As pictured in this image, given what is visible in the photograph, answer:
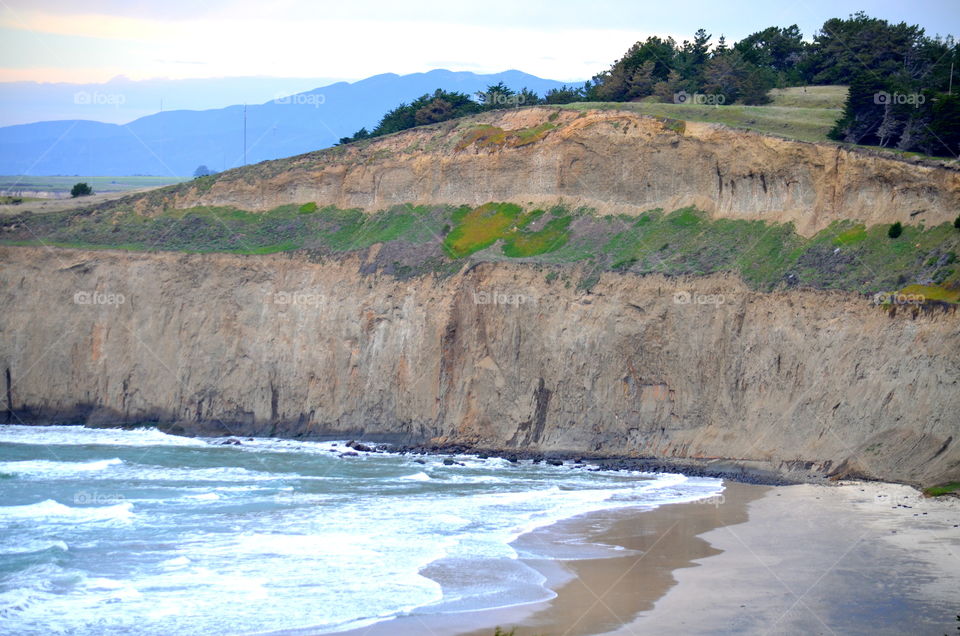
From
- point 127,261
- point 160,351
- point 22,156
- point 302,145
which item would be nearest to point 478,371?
point 160,351

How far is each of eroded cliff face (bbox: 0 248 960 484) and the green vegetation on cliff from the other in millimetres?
971

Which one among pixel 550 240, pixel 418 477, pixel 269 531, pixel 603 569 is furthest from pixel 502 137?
pixel 603 569

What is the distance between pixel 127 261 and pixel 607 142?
1968 centimetres

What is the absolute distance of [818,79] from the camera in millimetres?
57562

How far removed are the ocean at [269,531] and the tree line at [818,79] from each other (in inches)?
693

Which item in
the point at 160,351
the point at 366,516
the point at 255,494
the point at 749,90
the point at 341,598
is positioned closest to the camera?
the point at 341,598

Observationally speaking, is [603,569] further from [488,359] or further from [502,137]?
[502,137]

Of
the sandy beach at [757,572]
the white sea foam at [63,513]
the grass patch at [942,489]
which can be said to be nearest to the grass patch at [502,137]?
the sandy beach at [757,572]

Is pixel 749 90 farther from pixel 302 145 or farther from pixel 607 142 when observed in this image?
pixel 302 145

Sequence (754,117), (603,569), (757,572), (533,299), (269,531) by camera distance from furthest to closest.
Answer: (754,117) → (533,299) → (269,531) → (603,569) → (757,572)

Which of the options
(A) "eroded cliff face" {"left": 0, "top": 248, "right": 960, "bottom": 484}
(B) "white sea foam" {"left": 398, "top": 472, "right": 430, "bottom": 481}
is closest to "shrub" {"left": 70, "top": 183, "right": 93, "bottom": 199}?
(A) "eroded cliff face" {"left": 0, "top": 248, "right": 960, "bottom": 484}

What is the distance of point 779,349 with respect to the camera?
1227 inches

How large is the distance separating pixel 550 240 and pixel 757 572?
68.7 ft

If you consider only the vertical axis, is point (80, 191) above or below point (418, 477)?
above
